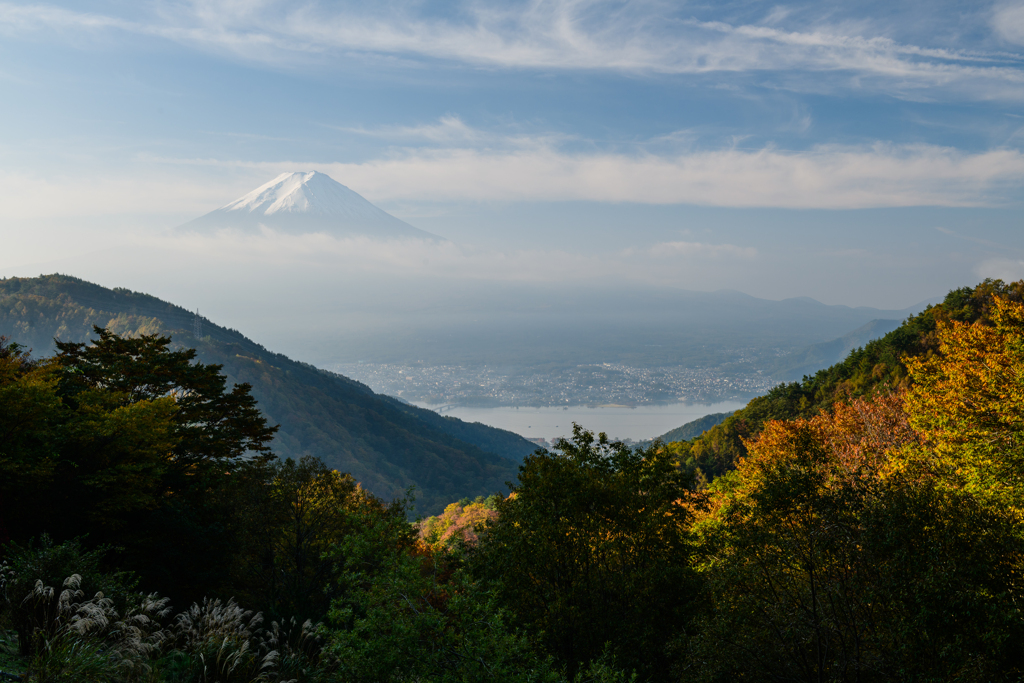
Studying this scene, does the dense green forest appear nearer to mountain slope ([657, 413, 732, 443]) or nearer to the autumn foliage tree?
the autumn foliage tree

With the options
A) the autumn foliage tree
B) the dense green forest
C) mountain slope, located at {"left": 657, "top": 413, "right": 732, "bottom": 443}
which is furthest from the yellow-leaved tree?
mountain slope, located at {"left": 657, "top": 413, "right": 732, "bottom": 443}

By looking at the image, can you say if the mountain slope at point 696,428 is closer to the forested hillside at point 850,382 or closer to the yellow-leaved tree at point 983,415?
the forested hillside at point 850,382

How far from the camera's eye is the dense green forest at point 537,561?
28.4 feet

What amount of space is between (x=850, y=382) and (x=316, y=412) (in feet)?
323

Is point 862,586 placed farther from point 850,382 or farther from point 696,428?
point 696,428

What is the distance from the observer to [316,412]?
116250 mm

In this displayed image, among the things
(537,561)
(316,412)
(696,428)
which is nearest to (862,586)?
A: (537,561)

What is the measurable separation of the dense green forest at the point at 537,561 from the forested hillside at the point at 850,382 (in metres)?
26.2

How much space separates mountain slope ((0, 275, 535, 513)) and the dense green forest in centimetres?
6921

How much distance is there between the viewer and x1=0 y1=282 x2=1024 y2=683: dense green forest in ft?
28.4

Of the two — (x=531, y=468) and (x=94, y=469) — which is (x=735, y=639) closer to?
(x=531, y=468)

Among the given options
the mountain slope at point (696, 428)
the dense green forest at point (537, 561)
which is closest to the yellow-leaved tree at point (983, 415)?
the dense green forest at point (537, 561)

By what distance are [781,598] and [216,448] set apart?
75.1 feet

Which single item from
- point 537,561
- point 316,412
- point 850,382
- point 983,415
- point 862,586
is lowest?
point 316,412
